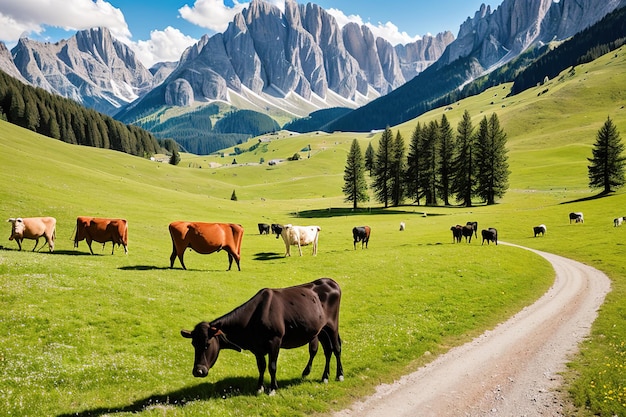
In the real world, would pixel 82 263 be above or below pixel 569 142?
below

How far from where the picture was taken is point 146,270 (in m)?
24.4

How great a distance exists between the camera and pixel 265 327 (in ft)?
35.0

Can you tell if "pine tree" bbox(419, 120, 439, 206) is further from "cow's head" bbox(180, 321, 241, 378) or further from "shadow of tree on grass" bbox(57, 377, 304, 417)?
"cow's head" bbox(180, 321, 241, 378)

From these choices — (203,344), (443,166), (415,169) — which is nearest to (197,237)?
(203,344)

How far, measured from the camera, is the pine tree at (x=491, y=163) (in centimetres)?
8562

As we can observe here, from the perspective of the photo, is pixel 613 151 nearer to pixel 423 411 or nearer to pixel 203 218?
pixel 203 218

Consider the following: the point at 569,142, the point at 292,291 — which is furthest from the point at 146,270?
the point at 569,142

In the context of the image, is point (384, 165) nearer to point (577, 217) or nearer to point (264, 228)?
point (577, 217)

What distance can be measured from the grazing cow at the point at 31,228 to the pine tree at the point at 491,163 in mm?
85158

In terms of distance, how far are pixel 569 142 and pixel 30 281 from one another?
19499 cm

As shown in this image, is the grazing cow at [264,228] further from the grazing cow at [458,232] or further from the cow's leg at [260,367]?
the cow's leg at [260,367]

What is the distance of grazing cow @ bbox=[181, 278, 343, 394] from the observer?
392 inches

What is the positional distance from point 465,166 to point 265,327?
87.8 meters

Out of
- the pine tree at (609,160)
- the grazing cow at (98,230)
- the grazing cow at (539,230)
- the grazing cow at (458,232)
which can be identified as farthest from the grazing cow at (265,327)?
the pine tree at (609,160)
